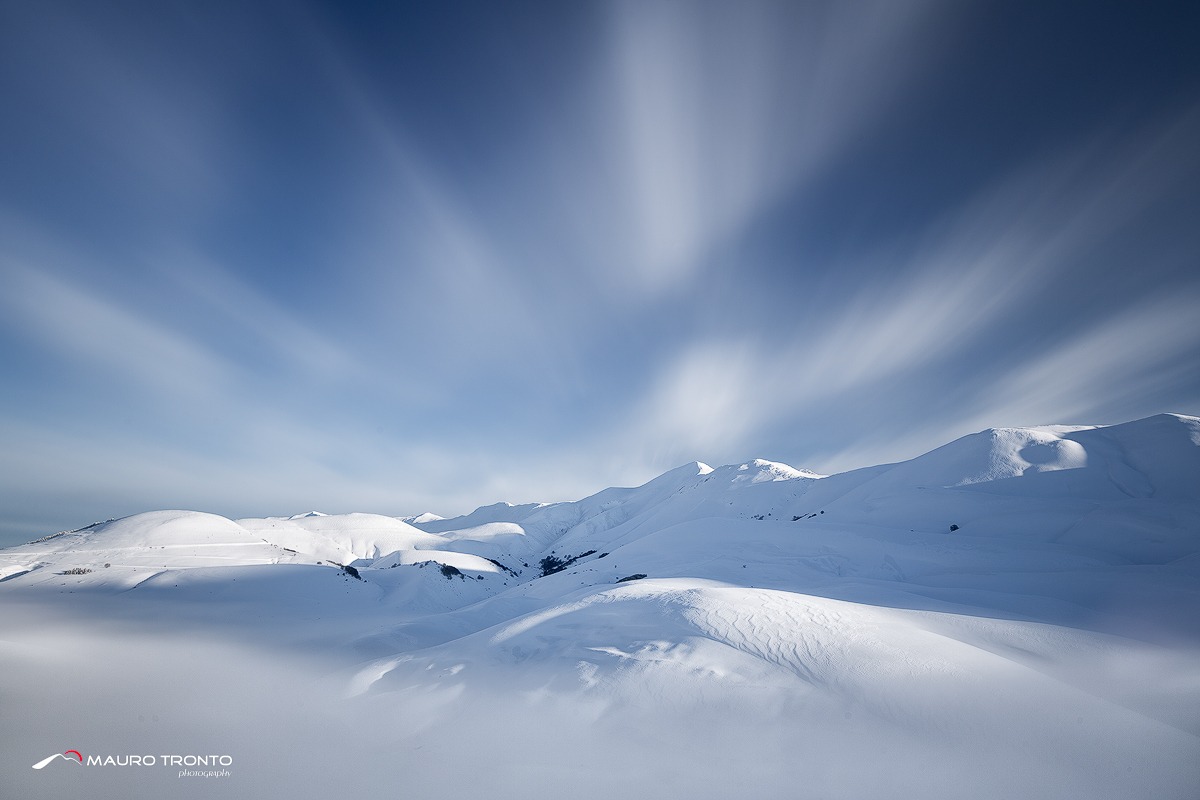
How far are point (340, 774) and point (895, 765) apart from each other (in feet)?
29.8

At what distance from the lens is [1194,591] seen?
1290 cm

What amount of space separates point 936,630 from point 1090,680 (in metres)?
2.95

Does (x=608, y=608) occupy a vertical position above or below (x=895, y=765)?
above

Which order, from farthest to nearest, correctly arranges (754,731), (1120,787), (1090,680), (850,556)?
(850,556) → (1090,680) → (754,731) → (1120,787)

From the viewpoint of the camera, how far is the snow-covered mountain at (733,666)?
20.7 feet

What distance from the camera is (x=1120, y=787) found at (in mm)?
5730

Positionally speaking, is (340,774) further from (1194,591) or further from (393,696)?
(1194,591)

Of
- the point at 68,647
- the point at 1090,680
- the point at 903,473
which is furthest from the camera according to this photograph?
the point at 903,473

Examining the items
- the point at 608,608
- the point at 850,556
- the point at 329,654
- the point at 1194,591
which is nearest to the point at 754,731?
the point at 608,608

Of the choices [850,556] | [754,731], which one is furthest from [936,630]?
[850,556]

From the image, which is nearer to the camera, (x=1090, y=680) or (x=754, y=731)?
(x=754, y=731)

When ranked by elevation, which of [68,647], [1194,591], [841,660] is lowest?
[1194,591]

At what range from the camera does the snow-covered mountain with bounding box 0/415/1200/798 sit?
631cm

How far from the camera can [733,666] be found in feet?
29.6
